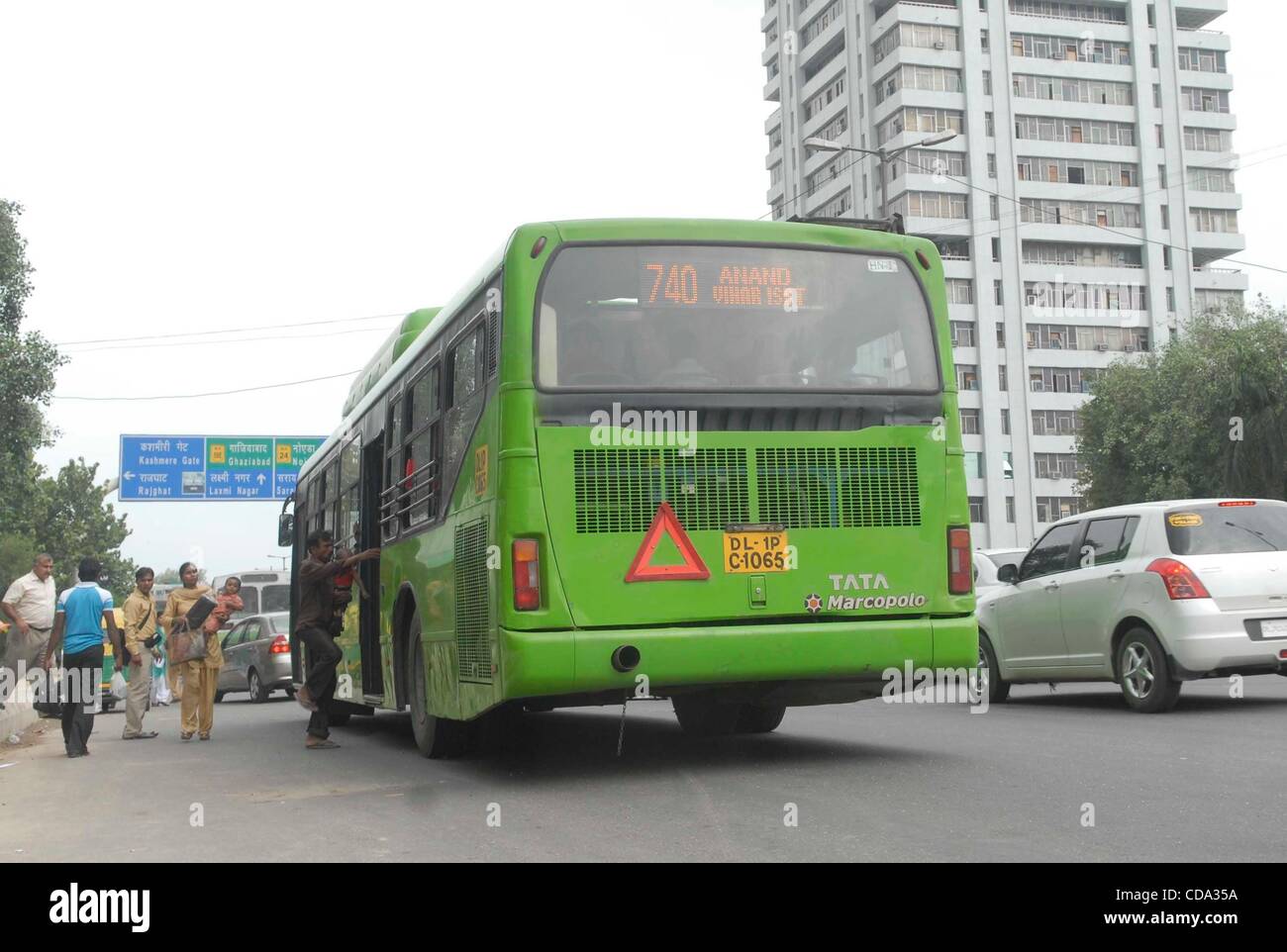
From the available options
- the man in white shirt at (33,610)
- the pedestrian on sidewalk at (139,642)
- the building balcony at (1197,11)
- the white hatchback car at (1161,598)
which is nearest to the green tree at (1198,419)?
the white hatchback car at (1161,598)

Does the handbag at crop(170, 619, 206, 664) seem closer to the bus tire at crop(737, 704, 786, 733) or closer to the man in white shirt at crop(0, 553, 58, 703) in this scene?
the man in white shirt at crop(0, 553, 58, 703)

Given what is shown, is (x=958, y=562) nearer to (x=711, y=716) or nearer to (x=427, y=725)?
(x=711, y=716)

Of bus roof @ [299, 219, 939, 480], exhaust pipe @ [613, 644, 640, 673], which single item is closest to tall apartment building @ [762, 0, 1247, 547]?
bus roof @ [299, 219, 939, 480]

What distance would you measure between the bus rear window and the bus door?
443 cm

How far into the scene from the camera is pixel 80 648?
45.8ft

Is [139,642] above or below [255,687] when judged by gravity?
above

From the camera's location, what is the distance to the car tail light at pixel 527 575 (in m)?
8.64

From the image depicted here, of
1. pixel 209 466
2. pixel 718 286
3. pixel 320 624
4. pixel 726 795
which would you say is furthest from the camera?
pixel 209 466

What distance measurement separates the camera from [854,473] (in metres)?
9.14

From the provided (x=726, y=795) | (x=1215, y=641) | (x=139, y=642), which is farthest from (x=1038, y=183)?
(x=726, y=795)

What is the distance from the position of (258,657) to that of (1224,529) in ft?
58.2

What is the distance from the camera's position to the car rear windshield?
12359mm

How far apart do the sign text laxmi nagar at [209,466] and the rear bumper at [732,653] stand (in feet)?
117
